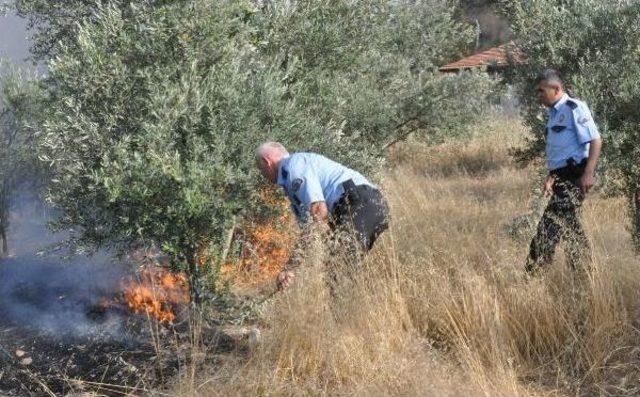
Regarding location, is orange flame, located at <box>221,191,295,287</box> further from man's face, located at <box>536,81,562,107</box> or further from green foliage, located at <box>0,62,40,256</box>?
green foliage, located at <box>0,62,40,256</box>

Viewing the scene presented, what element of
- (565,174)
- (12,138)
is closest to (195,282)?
(565,174)

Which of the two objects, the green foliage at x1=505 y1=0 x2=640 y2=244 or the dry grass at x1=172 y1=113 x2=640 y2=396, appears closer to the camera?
the dry grass at x1=172 y1=113 x2=640 y2=396

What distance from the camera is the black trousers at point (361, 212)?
5.36 metres

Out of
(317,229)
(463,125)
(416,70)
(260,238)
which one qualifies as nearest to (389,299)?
(317,229)

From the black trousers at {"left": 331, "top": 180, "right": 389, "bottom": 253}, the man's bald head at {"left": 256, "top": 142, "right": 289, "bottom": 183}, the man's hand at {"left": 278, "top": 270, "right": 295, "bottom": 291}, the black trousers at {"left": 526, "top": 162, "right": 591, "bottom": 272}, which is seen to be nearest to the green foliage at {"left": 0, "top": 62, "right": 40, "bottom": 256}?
the man's bald head at {"left": 256, "top": 142, "right": 289, "bottom": 183}

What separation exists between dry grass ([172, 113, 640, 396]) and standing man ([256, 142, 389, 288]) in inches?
11.2

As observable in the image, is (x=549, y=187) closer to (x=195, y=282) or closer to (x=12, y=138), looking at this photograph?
(x=195, y=282)

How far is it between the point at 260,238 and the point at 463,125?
7.96m

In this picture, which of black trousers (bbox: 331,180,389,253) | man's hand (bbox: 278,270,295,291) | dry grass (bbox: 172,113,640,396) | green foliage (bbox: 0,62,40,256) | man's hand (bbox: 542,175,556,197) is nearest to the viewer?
dry grass (bbox: 172,113,640,396)

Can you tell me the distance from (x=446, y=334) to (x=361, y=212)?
1.09m

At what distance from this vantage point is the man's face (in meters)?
5.75

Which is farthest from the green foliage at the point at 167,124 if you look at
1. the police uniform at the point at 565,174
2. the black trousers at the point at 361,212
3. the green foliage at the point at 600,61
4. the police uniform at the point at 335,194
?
the green foliage at the point at 600,61

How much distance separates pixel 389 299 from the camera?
5023mm

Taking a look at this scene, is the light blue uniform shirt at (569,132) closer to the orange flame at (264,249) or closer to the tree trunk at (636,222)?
the tree trunk at (636,222)
